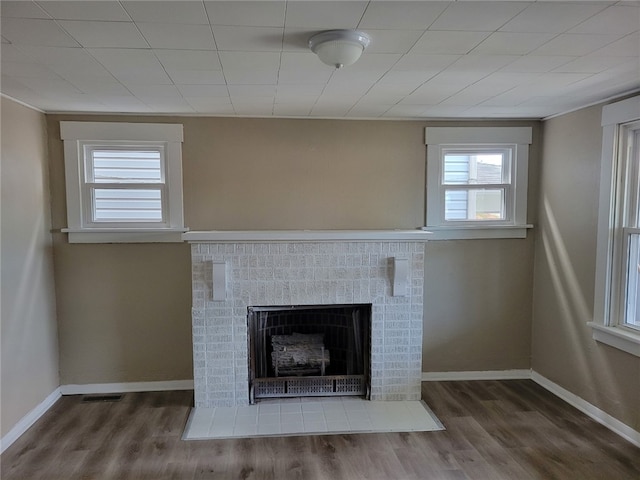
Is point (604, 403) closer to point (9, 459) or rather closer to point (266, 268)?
point (266, 268)

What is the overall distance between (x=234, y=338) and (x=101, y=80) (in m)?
1.90

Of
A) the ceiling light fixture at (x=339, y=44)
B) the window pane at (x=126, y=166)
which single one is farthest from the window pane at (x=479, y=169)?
the window pane at (x=126, y=166)

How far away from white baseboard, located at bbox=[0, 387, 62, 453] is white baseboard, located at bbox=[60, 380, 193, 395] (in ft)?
0.34

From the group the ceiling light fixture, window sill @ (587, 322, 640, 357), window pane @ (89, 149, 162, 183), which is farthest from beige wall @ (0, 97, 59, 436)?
window sill @ (587, 322, 640, 357)

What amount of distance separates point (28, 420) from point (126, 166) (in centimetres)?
196

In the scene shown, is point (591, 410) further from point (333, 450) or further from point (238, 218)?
point (238, 218)

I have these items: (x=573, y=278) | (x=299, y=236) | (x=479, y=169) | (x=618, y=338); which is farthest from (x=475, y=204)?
(x=299, y=236)

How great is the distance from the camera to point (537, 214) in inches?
137

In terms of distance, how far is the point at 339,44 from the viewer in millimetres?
1678

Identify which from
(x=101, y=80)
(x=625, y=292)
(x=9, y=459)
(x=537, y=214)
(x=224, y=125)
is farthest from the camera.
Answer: (x=537, y=214)

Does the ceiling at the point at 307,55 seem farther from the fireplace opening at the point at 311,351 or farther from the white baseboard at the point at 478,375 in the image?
the white baseboard at the point at 478,375

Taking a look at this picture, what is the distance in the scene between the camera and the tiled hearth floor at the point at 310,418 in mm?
2748

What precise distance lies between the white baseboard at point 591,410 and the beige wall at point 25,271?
156 inches

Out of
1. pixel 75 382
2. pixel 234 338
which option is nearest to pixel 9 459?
pixel 75 382
